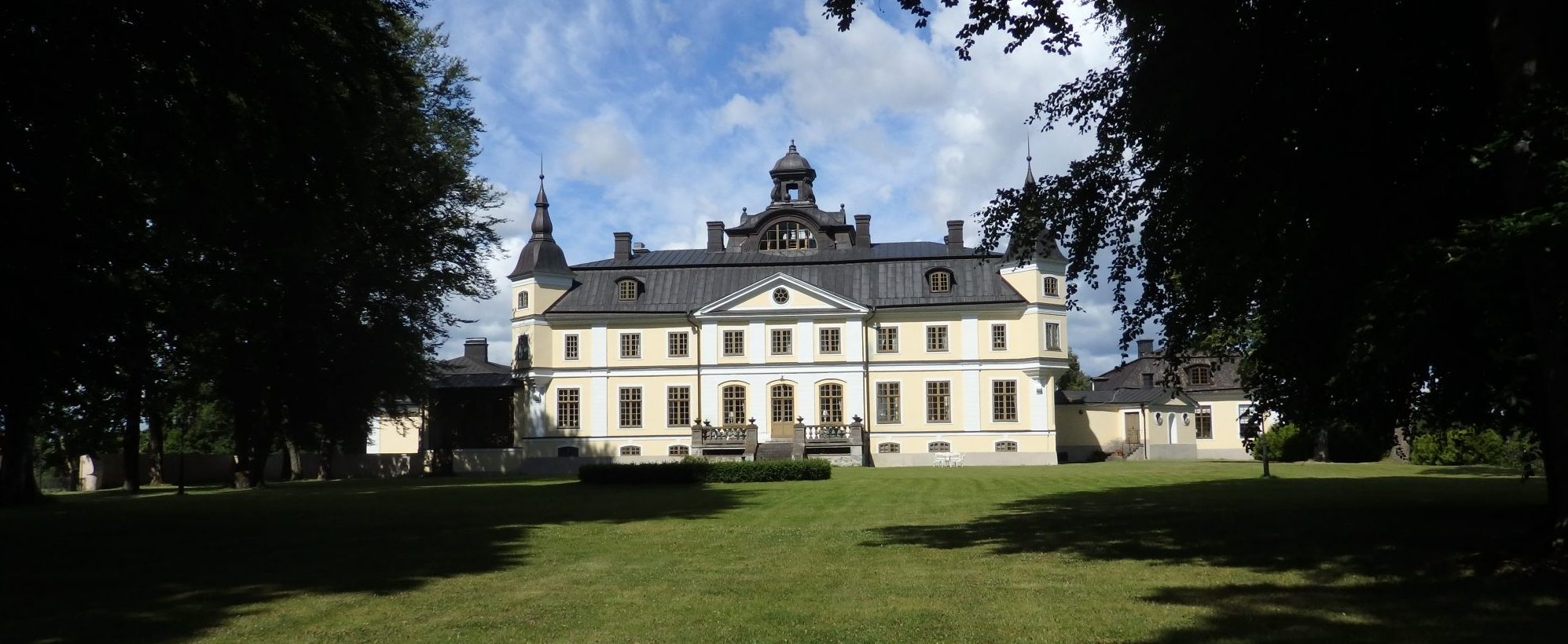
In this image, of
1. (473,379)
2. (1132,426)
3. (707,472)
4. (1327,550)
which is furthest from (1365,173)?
(1132,426)

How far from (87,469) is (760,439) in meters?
25.2

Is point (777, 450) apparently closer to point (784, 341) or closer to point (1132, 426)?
point (784, 341)

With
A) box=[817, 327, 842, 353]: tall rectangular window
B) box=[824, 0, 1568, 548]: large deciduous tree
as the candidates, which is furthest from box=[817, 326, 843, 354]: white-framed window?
box=[824, 0, 1568, 548]: large deciduous tree

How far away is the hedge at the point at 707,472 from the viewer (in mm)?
32406

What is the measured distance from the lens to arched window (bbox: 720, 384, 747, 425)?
174 feet

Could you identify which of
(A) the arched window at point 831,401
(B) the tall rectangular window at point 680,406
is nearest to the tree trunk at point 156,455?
(B) the tall rectangular window at point 680,406

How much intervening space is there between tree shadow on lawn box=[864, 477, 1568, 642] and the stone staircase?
25.2m

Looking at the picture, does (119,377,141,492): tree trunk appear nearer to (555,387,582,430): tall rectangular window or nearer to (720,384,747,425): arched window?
(555,387,582,430): tall rectangular window

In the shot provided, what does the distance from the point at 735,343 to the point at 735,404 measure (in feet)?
8.56

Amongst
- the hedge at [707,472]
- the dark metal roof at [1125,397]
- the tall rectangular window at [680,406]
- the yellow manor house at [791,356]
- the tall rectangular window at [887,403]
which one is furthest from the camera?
the dark metal roof at [1125,397]

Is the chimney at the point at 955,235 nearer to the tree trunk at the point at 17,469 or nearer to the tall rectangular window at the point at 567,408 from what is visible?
the tall rectangular window at the point at 567,408

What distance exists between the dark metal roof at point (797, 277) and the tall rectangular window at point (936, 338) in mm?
1225

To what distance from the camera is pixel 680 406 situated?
53.6 meters

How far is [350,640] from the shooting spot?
8328 mm
